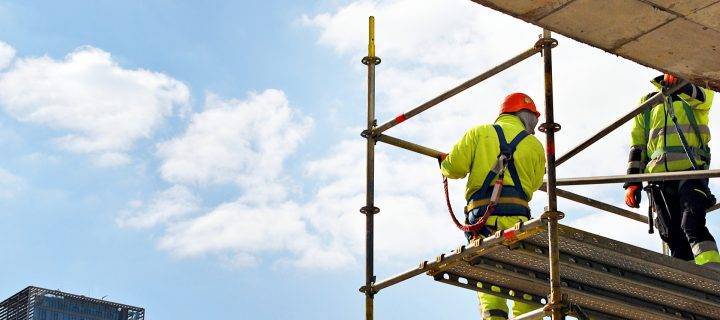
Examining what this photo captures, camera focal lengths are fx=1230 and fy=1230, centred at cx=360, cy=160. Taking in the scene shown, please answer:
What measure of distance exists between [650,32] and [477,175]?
3.24 m

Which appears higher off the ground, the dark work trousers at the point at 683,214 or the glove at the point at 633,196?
the glove at the point at 633,196

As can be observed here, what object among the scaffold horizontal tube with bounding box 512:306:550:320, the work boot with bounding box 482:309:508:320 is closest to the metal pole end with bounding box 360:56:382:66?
the work boot with bounding box 482:309:508:320

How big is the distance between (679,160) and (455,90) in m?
1.92

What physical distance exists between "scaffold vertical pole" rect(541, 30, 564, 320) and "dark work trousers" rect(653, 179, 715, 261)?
2285 millimetres

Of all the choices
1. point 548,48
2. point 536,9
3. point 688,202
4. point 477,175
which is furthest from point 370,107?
point 536,9

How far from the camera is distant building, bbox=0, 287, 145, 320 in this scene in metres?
136

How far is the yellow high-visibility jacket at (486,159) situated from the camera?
955 cm

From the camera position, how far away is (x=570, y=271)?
812cm

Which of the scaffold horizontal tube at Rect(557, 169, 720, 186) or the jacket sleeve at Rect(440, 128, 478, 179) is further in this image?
the jacket sleeve at Rect(440, 128, 478, 179)

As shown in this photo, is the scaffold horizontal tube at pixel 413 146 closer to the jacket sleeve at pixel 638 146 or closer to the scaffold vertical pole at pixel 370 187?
the scaffold vertical pole at pixel 370 187

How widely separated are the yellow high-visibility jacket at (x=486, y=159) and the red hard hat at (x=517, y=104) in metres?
0.32

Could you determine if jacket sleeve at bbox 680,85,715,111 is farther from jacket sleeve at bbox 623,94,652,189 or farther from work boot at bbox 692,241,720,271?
work boot at bbox 692,241,720,271

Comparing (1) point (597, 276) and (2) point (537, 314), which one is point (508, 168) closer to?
(1) point (597, 276)

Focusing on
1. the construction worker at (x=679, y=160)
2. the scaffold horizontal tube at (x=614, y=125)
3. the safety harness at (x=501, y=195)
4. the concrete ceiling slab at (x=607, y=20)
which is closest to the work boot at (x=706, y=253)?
the construction worker at (x=679, y=160)
